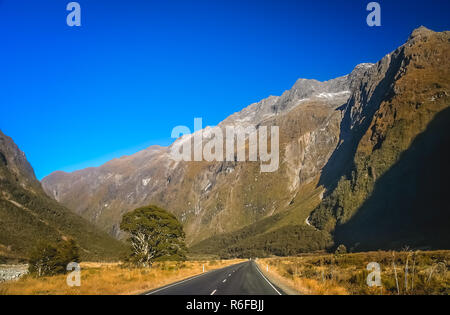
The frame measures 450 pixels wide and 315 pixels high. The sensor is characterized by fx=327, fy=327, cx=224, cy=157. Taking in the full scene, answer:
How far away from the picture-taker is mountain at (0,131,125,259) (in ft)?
315

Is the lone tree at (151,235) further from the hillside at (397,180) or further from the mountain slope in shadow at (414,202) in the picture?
the hillside at (397,180)

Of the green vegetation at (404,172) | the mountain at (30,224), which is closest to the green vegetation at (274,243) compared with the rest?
the green vegetation at (404,172)

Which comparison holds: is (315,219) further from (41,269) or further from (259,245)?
(41,269)

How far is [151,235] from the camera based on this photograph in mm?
43938

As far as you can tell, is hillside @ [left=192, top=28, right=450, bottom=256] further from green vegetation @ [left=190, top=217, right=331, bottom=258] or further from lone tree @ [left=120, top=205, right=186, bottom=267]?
lone tree @ [left=120, top=205, right=186, bottom=267]

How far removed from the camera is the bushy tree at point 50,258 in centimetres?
3578

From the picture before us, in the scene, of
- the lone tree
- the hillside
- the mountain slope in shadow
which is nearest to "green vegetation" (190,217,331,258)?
the hillside

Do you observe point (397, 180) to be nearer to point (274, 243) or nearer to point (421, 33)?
point (274, 243)

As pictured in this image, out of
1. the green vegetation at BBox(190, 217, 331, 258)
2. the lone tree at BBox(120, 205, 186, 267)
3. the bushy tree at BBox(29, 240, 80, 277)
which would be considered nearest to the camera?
the bushy tree at BBox(29, 240, 80, 277)

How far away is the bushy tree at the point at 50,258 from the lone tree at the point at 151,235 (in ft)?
22.9

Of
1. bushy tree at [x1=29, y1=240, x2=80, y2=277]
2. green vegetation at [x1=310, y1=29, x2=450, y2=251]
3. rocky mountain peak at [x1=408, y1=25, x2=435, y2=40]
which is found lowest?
bushy tree at [x1=29, y1=240, x2=80, y2=277]

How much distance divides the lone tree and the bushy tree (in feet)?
22.9

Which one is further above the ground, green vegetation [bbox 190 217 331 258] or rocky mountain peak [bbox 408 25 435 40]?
rocky mountain peak [bbox 408 25 435 40]
